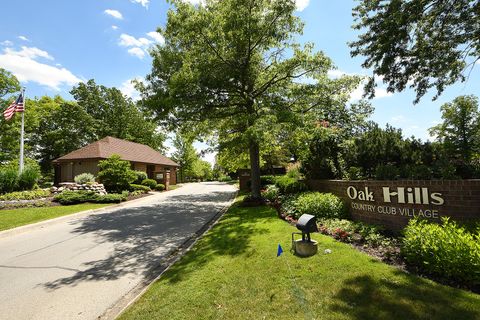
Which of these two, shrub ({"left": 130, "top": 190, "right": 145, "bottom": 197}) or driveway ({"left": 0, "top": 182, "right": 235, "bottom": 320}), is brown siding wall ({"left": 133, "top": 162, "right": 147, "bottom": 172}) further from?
driveway ({"left": 0, "top": 182, "right": 235, "bottom": 320})

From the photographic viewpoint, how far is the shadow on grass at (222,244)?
6350 millimetres

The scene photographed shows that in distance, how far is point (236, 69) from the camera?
1361 centimetres

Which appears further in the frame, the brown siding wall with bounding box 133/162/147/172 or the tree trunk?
the brown siding wall with bounding box 133/162/147/172

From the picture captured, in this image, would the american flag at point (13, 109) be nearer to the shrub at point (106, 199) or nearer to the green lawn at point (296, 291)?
the shrub at point (106, 199)

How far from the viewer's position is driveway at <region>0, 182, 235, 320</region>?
5043 mm

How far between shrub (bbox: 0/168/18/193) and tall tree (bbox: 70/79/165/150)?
27552 mm

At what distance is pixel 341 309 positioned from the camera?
3.94 meters

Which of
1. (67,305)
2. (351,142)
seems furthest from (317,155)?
(67,305)

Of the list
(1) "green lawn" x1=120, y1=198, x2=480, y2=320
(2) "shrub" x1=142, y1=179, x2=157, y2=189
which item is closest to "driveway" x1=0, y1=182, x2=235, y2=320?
(1) "green lawn" x1=120, y1=198, x2=480, y2=320

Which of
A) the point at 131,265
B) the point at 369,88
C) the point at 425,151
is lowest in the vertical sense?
the point at 131,265

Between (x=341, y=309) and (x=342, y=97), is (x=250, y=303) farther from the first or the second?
(x=342, y=97)

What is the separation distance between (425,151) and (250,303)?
1269 cm

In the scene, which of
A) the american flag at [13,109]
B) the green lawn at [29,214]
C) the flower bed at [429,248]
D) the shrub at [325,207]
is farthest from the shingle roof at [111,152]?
the flower bed at [429,248]

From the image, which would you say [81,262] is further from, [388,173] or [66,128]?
[66,128]
